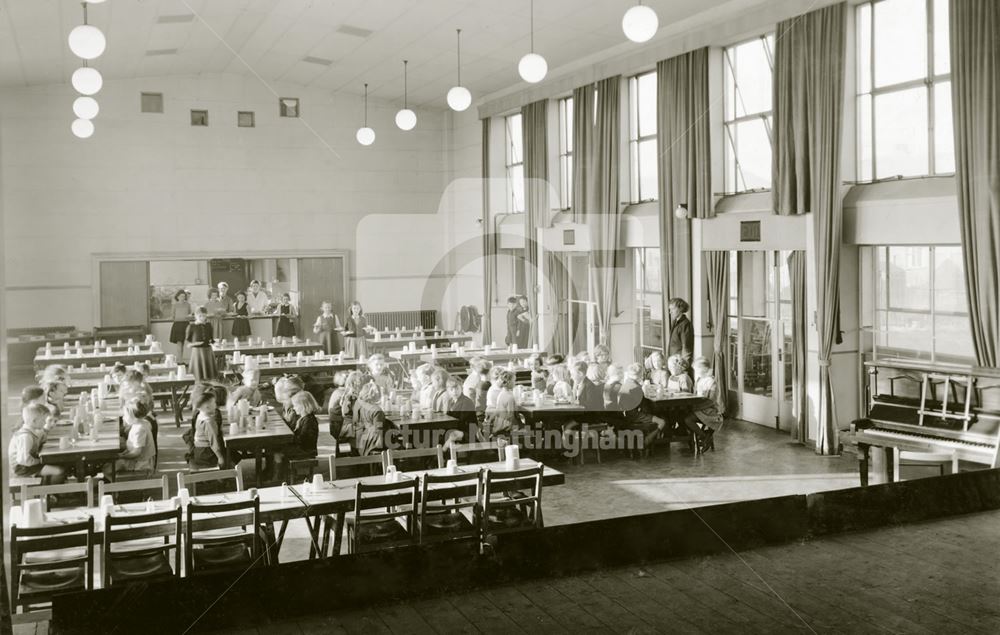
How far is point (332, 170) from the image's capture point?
779 inches

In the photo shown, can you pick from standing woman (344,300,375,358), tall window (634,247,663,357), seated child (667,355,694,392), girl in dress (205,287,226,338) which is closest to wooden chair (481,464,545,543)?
seated child (667,355,694,392)

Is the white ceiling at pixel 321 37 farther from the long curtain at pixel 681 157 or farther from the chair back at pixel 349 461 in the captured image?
the chair back at pixel 349 461

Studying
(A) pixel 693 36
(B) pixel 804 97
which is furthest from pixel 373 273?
(B) pixel 804 97

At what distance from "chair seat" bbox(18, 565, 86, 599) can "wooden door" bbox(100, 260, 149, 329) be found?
1370cm

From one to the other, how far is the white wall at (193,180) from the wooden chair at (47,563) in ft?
43.4

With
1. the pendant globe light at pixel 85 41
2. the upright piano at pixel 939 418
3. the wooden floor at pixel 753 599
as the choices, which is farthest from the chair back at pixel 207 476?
the upright piano at pixel 939 418

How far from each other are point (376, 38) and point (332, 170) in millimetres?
4932

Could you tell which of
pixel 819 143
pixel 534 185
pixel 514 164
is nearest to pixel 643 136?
pixel 534 185

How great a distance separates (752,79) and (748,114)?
45cm

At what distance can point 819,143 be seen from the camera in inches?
408

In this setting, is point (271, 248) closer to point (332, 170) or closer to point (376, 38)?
point (332, 170)

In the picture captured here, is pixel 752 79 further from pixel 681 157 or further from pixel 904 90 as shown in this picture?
pixel 904 90

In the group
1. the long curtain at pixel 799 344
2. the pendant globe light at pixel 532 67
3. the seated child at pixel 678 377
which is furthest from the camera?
the long curtain at pixel 799 344

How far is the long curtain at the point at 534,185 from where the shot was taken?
1689cm
